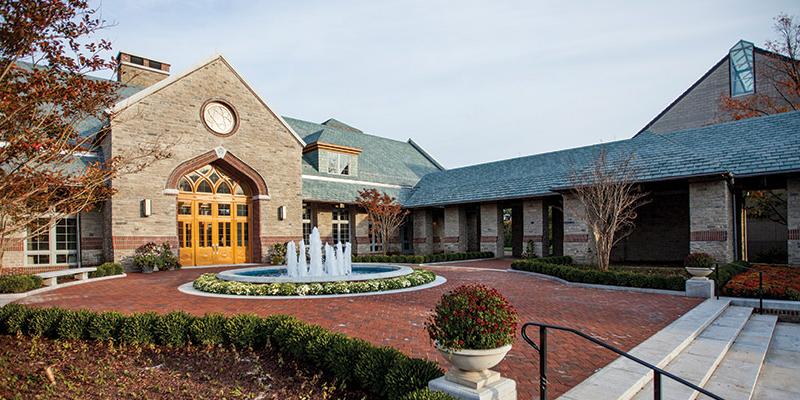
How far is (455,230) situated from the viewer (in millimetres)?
27312

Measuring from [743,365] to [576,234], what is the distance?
14253 millimetres

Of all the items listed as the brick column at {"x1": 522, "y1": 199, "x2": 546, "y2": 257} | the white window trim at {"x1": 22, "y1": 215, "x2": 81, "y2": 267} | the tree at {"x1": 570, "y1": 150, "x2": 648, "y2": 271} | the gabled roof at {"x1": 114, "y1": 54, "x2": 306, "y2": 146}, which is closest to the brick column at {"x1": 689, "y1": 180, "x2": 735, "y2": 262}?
the tree at {"x1": 570, "y1": 150, "x2": 648, "y2": 271}

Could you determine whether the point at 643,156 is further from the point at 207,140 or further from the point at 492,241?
the point at 207,140

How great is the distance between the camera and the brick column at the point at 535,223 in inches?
928

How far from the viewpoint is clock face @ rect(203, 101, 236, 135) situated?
66.9 feet

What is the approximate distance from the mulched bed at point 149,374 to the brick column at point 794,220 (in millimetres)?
19272

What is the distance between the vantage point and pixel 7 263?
16531 mm

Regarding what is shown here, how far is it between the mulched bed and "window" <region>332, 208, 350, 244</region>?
20081 mm

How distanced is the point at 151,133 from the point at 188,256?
585 centimetres

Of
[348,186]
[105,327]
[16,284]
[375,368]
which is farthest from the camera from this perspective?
[348,186]

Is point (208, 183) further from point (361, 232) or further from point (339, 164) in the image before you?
point (361, 232)

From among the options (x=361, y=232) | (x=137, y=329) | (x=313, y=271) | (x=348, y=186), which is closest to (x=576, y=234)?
(x=313, y=271)

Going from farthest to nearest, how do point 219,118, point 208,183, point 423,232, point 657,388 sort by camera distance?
1. point 423,232
2. point 208,183
3. point 219,118
4. point 657,388

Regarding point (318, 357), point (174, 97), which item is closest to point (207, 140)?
point (174, 97)
